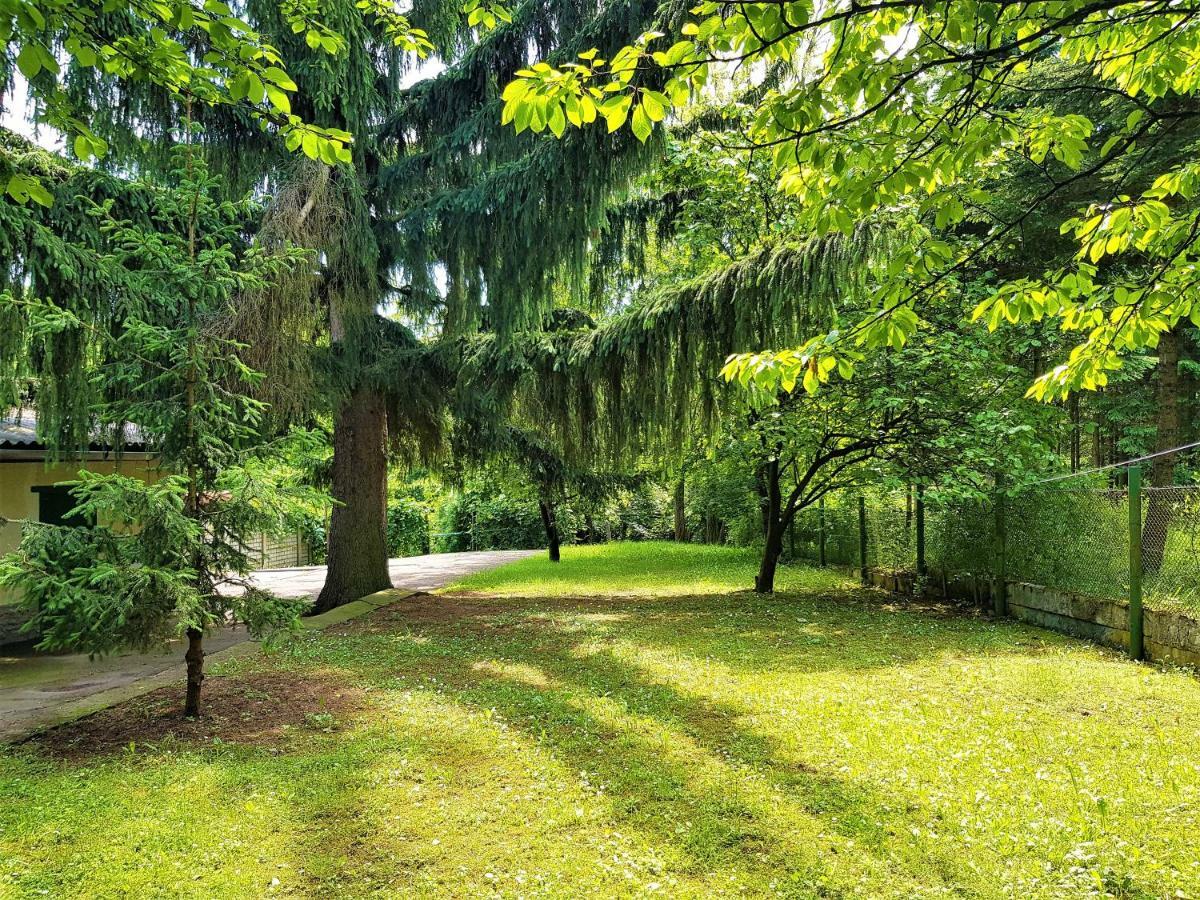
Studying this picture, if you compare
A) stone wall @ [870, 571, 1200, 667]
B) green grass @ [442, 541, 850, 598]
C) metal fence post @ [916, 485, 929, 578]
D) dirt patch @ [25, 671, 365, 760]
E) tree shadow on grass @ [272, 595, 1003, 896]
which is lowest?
green grass @ [442, 541, 850, 598]

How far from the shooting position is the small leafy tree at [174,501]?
3.96 m

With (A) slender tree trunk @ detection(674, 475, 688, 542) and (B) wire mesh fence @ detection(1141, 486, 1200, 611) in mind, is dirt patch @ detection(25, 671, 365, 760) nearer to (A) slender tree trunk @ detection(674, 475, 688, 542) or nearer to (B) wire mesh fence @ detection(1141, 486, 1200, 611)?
(B) wire mesh fence @ detection(1141, 486, 1200, 611)

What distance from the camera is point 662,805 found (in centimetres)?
337

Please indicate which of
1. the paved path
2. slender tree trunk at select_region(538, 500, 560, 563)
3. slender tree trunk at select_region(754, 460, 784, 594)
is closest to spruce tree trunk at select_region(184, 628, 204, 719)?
the paved path

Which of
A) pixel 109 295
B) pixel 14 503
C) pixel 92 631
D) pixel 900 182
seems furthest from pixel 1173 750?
pixel 14 503

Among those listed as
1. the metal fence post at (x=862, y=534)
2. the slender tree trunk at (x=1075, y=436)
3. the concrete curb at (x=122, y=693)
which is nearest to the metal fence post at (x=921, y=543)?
the metal fence post at (x=862, y=534)

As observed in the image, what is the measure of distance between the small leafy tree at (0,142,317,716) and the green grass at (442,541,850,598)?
740 centimetres

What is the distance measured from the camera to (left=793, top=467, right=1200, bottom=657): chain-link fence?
616 centimetres

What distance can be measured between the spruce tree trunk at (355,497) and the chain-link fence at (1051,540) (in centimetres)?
727

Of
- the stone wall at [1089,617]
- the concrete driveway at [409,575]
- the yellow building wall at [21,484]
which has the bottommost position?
the concrete driveway at [409,575]

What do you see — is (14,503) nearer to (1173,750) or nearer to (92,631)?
(92,631)

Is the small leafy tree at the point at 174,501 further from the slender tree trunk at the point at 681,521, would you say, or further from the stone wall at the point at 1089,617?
the slender tree trunk at the point at 681,521

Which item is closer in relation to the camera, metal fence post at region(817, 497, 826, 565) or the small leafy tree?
the small leafy tree

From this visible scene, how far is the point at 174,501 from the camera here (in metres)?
4.24
